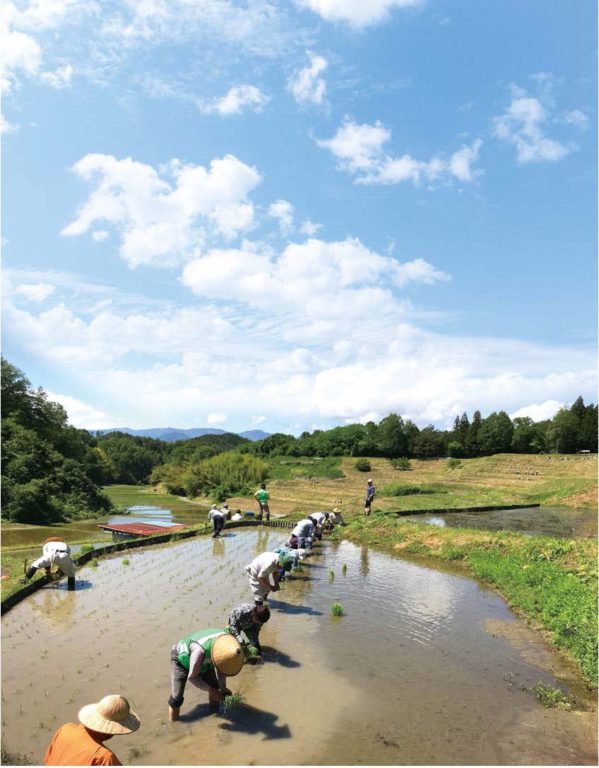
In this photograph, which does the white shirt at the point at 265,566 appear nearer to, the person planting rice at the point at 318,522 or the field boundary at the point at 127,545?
the field boundary at the point at 127,545

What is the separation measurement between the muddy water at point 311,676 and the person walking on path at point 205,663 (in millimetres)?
426

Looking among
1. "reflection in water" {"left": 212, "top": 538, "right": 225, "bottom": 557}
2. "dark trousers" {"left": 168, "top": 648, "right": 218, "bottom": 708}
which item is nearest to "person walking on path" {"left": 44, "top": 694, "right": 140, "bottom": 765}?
"dark trousers" {"left": 168, "top": 648, "right": 218, "bottom": 708}

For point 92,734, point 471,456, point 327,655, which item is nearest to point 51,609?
point 327,655

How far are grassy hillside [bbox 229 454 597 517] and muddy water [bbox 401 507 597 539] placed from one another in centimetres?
235

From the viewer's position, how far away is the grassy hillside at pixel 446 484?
122ft

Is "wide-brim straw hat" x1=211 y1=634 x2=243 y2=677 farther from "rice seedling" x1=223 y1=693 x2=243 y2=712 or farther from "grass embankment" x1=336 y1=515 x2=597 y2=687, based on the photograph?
"grass embankment" x1=336 y1=515 x2=597 y2=687

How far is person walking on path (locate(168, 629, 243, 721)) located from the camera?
21.2 ft

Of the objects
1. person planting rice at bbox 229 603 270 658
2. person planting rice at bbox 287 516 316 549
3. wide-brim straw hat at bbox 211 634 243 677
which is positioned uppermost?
wide-brim straw hat at bbox 211 634 243 677

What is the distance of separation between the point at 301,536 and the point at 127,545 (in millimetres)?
7220

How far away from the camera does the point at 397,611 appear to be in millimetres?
12273

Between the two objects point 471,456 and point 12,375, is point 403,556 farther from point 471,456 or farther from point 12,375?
point 471,456

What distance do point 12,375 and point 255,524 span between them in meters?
31.9

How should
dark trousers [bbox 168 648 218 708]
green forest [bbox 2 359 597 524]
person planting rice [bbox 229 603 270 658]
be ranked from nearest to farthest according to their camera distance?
dark trousers [bbox 168 648 218 708], person planting rice [bbox 229 603 270 658], green forest [bbox 2 359 597 524]

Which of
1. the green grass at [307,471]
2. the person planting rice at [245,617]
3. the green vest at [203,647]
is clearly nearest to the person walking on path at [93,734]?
the green vest at [203,647]
